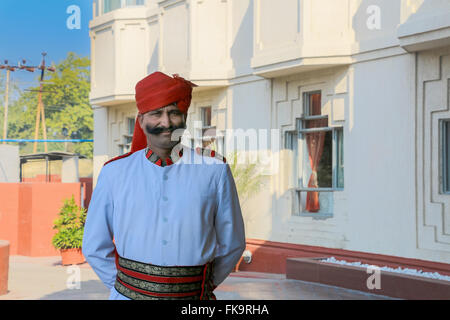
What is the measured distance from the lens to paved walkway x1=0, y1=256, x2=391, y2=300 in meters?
8.98

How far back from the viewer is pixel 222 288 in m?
9.77

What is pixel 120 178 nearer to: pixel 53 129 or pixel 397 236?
pixel 397 236

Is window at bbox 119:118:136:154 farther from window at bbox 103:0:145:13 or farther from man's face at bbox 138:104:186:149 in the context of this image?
man's face at bbox 138:104:186:149

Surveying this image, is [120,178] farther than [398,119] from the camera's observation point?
No

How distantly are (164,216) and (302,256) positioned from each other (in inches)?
376

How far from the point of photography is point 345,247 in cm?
1166

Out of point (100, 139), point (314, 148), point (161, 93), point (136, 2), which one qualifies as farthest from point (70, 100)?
point (161, 93)

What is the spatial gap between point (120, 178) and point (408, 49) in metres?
8.00

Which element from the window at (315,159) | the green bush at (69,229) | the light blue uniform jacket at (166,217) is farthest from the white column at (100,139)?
the light blue uniform jacket at (166,217)

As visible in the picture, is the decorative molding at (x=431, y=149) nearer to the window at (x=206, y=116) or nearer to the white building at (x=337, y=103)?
the white building at (x=337, y=103)

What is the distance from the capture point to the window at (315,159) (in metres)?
12.1

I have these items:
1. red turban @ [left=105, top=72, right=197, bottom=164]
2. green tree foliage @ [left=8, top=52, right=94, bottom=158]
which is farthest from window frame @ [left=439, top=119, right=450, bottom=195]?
green tree foliage @ [left=8, top=52, right=94, bottom=158]
